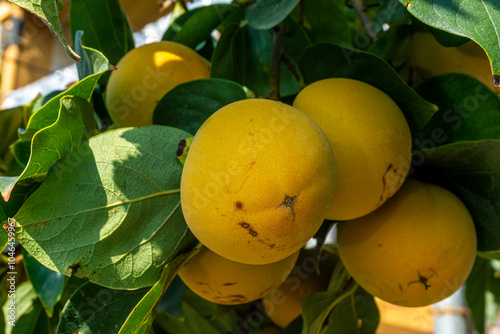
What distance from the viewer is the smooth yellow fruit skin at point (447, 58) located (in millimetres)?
636

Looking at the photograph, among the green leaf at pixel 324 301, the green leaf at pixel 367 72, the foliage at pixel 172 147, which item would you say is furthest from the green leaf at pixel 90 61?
the green leaf at pixel 324 301

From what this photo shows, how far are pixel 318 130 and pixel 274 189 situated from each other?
0.07 meters

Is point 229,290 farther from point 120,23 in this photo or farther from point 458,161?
point 120,23

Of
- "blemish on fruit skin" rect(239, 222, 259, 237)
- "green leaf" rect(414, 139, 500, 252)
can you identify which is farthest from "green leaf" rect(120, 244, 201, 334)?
"green leaf" rect(414, 139, 500, 252)

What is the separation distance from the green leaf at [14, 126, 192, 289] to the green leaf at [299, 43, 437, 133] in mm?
204

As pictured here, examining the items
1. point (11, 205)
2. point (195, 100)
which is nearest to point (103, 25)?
point (195, 100)

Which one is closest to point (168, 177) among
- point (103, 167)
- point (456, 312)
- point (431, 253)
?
point (103, 167)

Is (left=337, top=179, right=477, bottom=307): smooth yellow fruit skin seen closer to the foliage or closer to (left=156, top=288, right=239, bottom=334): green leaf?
the foliage

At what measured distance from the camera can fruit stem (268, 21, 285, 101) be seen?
58 centimetres

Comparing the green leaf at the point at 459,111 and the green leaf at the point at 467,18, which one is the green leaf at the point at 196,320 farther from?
the green leaf at the point at 467,18

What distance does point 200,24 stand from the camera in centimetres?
76

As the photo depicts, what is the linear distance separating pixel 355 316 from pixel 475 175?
269mm

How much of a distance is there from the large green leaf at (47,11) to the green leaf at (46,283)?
0.41 meters

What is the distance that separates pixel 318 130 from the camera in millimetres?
432
